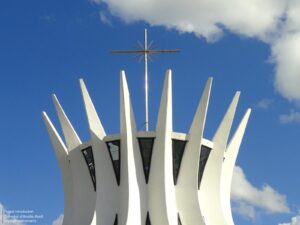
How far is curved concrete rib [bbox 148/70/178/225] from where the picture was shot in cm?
3712

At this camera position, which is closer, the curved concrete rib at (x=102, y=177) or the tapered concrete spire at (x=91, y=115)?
the curved concrete rib at (x=102, y=177)

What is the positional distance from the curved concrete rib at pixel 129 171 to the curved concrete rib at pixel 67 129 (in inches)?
159

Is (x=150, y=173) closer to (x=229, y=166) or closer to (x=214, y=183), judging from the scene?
(x=214, y=183)

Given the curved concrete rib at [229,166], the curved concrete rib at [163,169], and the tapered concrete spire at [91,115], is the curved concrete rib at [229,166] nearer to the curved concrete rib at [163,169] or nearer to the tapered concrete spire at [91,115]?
the curved concrete rib at [163,169]

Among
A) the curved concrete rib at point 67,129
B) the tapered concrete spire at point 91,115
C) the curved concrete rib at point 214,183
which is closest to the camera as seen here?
the curved concrete rib at point 214,183

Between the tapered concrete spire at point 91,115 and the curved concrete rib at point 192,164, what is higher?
the tapered concrete spire at point 91,115

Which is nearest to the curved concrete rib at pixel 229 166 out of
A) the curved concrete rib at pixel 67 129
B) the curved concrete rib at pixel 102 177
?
the curved concrete rib at pixel 102 177

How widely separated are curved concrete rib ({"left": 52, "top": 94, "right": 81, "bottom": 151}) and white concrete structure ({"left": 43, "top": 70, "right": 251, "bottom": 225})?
8.9 inches

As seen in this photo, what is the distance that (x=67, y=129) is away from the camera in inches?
1633

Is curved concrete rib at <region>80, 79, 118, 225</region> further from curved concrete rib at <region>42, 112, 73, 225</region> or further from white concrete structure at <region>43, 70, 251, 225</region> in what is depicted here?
curved concrete rib at <region>42, 112, 73, 225</region>

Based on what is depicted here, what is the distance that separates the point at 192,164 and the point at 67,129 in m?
8.86

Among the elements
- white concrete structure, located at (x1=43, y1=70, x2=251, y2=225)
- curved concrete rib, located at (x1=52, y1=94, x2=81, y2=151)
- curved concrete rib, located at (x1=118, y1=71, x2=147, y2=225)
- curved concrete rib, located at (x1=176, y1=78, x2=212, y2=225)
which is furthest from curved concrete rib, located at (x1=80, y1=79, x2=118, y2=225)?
curved concrete rib, located at (x1=176, y1=78, x2=212, y2=225)

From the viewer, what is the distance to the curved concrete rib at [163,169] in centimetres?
3712

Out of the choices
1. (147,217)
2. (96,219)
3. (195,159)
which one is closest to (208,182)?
(195,159)
